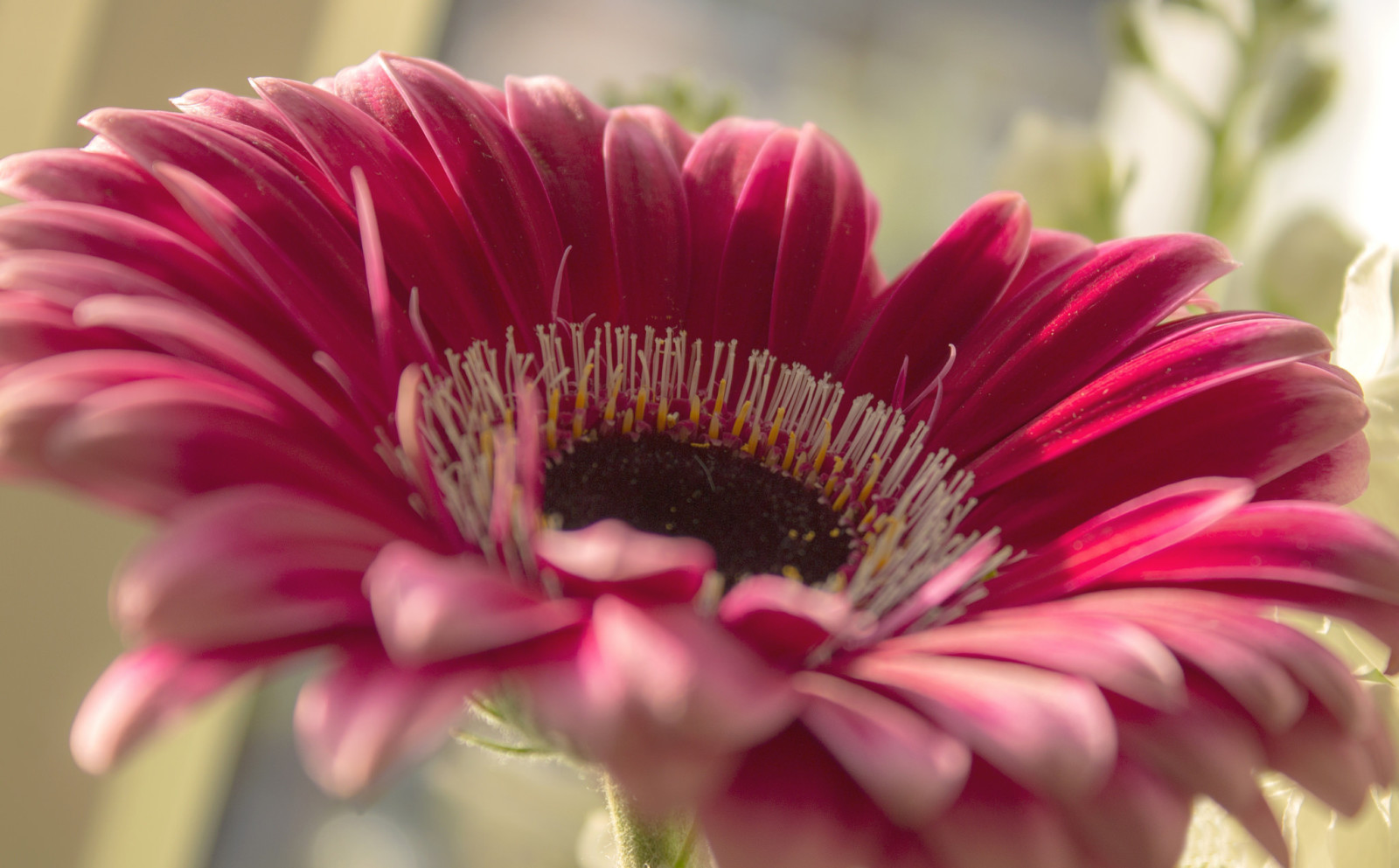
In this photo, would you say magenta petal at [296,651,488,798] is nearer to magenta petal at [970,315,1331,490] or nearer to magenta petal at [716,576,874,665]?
magenta petal at [716,576,874,665]

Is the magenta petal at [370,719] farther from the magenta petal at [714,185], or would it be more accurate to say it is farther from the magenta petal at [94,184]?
the magenta petal at [714,185]

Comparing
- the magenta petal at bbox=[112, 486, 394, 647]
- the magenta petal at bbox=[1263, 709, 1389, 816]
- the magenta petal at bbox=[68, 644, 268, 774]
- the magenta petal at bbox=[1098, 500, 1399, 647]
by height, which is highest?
the magenta petal at bbox=[1098, 500, 1399, 647]

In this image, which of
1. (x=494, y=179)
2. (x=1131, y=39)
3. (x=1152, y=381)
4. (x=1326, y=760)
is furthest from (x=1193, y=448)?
(x=1131, y=39)

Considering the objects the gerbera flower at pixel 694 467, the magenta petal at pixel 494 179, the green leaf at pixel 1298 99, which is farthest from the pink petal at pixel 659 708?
the green leaf at pixel 1298 99

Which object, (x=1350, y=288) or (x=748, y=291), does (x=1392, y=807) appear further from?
(x=748, y=291)

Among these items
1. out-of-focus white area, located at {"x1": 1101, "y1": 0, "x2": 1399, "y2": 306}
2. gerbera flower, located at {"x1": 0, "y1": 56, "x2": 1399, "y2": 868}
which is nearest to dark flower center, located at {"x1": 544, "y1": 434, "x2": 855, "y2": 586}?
gerbera flower, located at {"x1": 0, "y1": 56, "x2": 1399, "y2": 868}

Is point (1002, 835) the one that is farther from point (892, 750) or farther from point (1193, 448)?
point (1193, 448)
